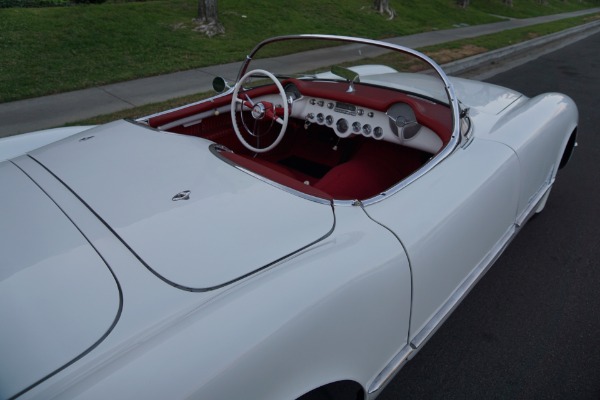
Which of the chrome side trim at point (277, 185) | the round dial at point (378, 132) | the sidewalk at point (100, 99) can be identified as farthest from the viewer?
the sidewalk at point (100, 99)

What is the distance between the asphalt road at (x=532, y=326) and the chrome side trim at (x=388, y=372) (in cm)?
47

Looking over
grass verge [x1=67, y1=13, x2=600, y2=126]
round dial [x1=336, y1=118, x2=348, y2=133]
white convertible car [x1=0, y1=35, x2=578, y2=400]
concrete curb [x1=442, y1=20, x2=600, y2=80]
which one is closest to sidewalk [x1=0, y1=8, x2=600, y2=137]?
grass verge [x1=67, y1=13, x2=600, y2=126]

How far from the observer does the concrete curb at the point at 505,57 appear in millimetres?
8047

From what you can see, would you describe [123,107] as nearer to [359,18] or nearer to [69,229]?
[69,229]

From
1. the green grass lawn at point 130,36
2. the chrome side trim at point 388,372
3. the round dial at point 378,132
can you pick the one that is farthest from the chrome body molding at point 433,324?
the green grass lawn at point 130,36

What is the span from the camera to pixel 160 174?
193cm

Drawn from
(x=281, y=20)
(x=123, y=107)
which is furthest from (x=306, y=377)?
(x=281, y=20)

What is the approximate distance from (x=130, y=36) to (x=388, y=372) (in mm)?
7831

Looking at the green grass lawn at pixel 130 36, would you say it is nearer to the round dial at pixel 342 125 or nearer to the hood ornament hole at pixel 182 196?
the round dial at pixel 342 125

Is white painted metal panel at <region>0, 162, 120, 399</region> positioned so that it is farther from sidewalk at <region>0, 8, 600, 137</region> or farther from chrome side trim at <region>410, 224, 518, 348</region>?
sidewalk at <region>0, 8, 600, 137</region>

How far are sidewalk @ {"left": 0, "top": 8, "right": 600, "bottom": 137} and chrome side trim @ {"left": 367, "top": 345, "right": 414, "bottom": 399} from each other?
4350 mm

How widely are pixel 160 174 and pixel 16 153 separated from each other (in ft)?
4.20

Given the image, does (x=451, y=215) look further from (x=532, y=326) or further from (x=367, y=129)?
(x=532, y=326)

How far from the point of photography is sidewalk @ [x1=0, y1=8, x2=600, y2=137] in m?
Answer: 4.91
